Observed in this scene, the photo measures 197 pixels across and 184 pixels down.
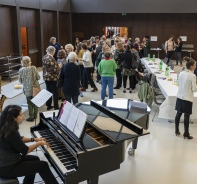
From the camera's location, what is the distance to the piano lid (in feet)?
10.7

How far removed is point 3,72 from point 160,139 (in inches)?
273

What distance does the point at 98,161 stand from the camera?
2.89 metres

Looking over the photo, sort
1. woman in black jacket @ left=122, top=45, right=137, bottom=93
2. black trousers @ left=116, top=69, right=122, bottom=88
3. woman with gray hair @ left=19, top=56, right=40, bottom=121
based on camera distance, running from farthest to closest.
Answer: black trousers @ left=116, top=69, right=122, bottom=88
woman in black jacket @ left=122, top=45, right=137, bottom=93
woman with gray hair @ left=19, top=56, right=40, bottom=121

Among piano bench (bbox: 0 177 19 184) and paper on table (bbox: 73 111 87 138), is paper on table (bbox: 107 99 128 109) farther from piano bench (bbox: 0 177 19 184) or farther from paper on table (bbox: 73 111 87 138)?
piano bench (bbox: 0 177 19 184)

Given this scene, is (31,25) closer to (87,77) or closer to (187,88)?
(87,77)

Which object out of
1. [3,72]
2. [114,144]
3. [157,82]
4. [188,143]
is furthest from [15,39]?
[114,144]

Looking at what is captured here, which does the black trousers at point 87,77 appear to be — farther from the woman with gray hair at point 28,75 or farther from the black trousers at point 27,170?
the black trousers at point 27,170

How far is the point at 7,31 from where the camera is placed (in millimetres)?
10469

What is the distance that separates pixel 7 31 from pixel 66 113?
27.1 feet

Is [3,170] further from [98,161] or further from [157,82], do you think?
[157,82]

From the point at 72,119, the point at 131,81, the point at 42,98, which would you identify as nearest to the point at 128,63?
the point at 131,81

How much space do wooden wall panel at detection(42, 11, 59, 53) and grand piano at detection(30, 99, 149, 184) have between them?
10482 mm

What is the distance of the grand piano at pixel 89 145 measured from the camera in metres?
2.81

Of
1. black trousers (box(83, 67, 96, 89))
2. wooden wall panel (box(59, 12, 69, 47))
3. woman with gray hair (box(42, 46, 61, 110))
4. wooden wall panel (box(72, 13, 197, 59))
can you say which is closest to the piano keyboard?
woman with gray hair (box(42, 46, 61, 110))
